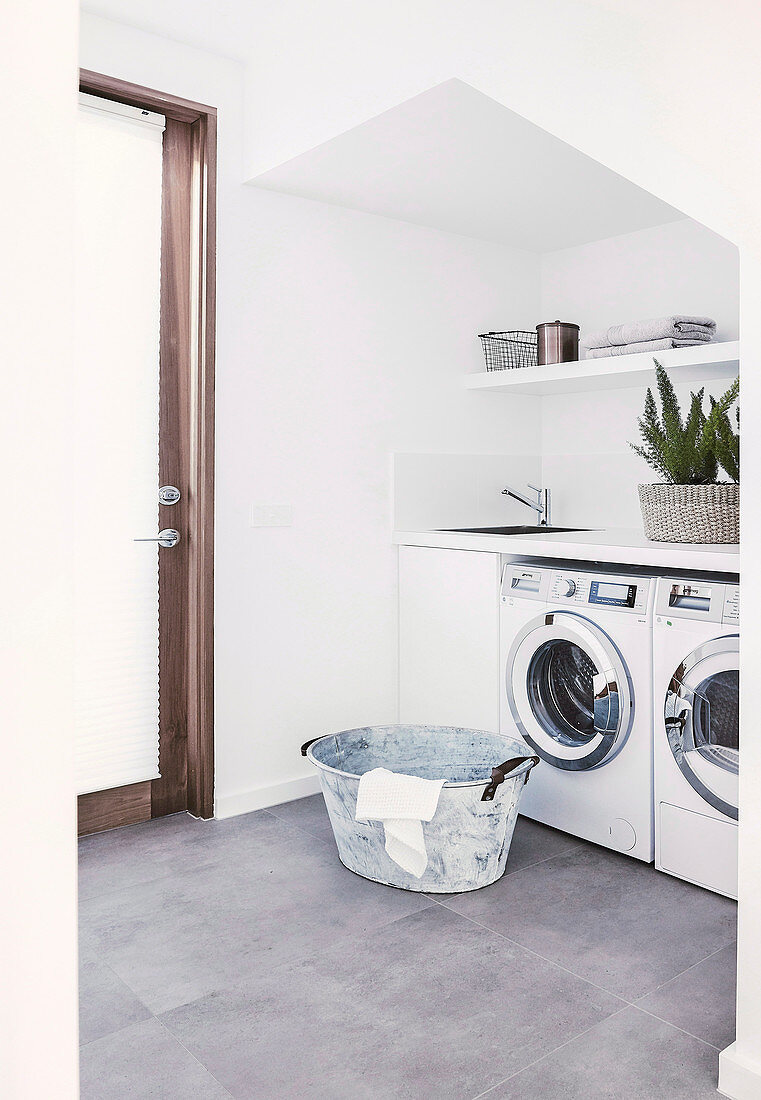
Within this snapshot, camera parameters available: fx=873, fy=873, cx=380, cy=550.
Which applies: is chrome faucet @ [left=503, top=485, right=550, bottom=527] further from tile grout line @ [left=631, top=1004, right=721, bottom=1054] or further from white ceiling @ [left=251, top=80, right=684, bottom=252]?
tile grout line @ [left=631, top=1004, right=721, bottom=1054]

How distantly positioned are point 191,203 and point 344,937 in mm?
2345

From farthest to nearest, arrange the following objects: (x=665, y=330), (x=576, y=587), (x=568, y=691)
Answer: (x=665, y=330) < (x=568, y=691) < (x=576, y=587)

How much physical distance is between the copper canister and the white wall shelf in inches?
3.3

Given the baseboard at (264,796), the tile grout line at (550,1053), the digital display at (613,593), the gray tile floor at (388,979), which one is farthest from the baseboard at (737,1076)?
the baseboard at (264,796)

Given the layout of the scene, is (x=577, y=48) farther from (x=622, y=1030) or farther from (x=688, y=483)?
(x=622, y=1030)

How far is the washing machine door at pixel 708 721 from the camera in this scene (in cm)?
236

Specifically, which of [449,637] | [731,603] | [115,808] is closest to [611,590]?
[731,603]

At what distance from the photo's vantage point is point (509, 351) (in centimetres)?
361

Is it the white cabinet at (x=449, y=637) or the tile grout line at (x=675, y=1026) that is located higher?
the white cabinet at (x=449, y=637)

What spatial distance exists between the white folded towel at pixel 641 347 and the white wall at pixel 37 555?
104 inches

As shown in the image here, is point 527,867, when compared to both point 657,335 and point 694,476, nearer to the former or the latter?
point 694,476

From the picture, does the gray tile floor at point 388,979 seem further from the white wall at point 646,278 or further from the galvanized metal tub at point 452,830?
the white wall at point 646,278

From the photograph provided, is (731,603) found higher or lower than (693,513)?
lower

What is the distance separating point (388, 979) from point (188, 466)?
1.74 metres
